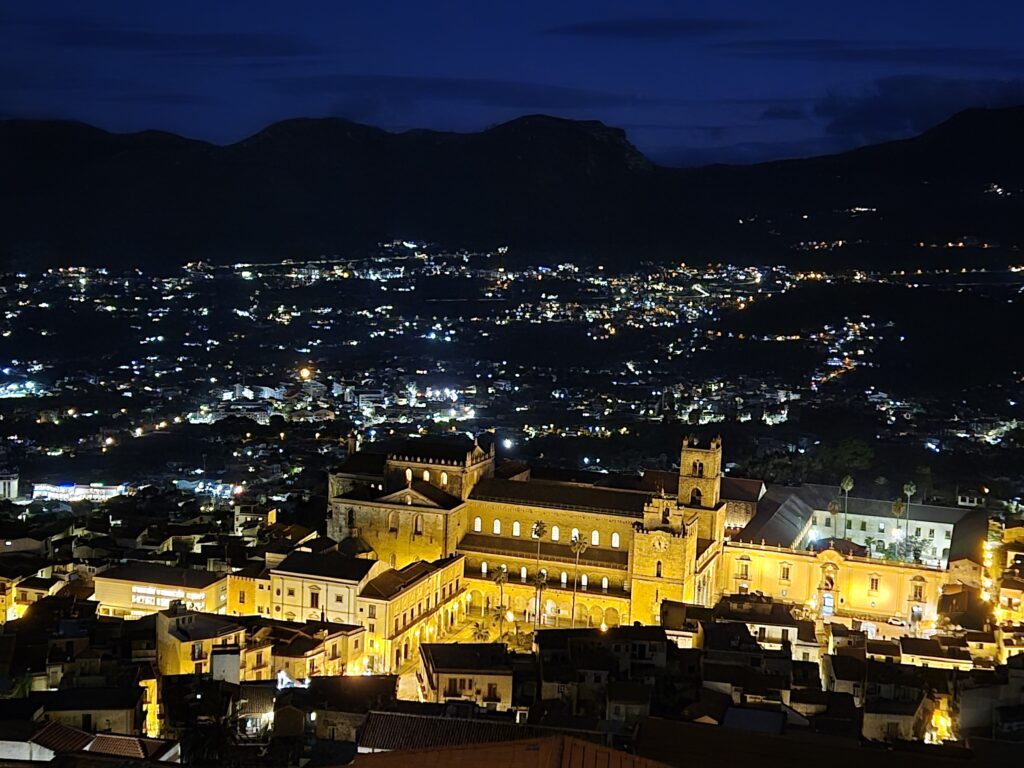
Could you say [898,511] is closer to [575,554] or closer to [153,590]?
[575,554]

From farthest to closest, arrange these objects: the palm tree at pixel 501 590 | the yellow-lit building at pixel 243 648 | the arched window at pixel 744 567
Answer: the arched window at pixel 744 567, the palm tree at pixel 501 590, the yellow-lit building at pixel 243 648

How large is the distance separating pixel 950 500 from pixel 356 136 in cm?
16203

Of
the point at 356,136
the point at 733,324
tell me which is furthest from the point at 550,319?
the point at 356,136

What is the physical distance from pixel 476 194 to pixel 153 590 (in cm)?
15084

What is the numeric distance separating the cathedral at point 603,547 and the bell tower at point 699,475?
1.6 inches

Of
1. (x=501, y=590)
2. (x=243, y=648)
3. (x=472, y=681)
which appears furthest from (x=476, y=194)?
(x=472, y=681)

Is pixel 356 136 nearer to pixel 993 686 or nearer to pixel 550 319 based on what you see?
pixel 550 319

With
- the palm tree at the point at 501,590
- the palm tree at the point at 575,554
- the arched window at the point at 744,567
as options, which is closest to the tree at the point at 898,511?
the arched window at the point at 744,567

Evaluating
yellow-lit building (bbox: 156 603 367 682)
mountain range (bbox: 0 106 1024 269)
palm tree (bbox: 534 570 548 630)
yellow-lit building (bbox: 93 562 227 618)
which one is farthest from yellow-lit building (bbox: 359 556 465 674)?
mountain range (bbox: 0 106 1024 269)

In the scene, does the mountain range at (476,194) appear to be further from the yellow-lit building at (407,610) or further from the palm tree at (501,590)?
the yellow-lit building at (407,610)

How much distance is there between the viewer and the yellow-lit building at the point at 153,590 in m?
30.6

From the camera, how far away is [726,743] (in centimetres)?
1772

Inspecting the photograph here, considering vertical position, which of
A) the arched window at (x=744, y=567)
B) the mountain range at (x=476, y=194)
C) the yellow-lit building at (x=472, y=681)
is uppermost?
the mountain range at (x=476, y=194)

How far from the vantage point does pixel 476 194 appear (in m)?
177
